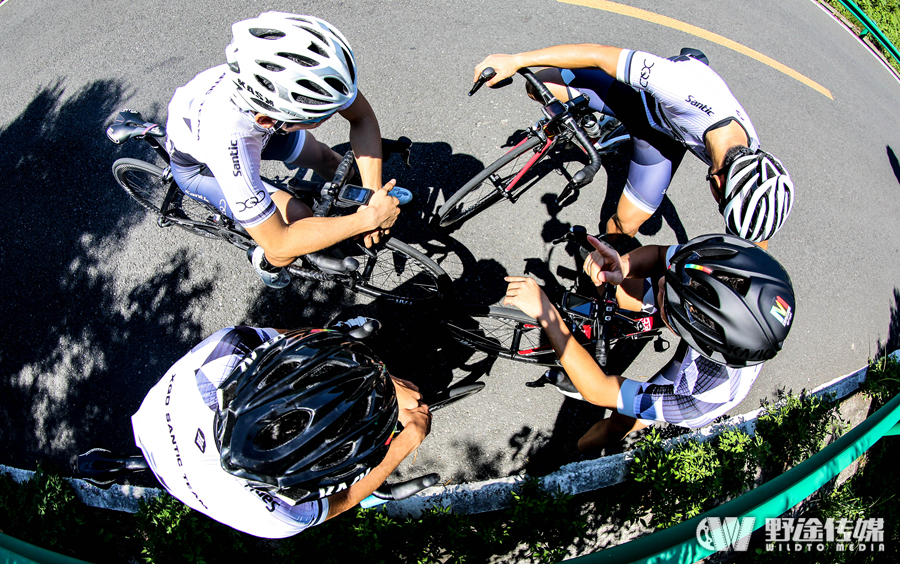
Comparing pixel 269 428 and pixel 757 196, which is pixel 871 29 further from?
pixel 269 428

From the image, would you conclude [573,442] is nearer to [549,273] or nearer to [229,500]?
[549,273]

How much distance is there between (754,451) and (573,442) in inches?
56.1

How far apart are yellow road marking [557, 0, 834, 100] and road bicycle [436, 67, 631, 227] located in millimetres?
2172

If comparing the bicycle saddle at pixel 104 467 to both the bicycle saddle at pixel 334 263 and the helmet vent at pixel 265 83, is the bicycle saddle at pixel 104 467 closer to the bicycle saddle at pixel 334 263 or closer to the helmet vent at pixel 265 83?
the bicycle saddle at pixel 334 263

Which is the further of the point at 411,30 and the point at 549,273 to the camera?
the point at 411,30

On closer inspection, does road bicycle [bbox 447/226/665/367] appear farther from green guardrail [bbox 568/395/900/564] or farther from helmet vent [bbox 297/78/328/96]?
helmet vent [bbox 297/78/328/96]

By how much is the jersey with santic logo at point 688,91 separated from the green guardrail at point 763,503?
6.21 feet

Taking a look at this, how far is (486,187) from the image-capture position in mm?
4832

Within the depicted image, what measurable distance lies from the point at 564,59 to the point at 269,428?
10.2 feet

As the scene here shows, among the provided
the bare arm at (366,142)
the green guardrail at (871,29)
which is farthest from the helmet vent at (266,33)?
the green guardrail at (871,29)

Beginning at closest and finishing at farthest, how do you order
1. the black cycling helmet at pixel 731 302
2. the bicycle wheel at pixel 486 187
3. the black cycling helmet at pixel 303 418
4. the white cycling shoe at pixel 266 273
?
1. the black cycling helmet at pixel 303 418
2. the black cycling helmet at pixel 731 302
3. the white cycling shoe at pixel 266 273
4. the bicycle wheel at pixel 486 187

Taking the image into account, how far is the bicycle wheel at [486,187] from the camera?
4273 millimetres

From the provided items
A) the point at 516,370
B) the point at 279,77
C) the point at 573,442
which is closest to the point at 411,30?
the point at 279,77

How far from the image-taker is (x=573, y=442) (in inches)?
163
